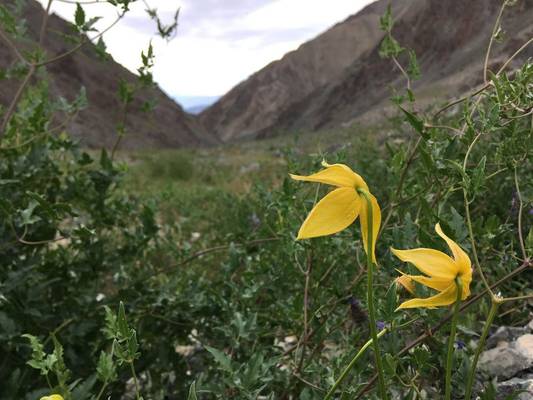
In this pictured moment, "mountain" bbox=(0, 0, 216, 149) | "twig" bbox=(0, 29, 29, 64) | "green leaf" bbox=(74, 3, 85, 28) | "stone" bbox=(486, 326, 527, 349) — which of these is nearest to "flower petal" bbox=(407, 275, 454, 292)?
"stone" bbox=(486, 326, 527, 349)

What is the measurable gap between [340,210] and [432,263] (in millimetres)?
141

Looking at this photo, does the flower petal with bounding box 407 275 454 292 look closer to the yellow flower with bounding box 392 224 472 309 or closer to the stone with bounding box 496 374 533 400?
the yellow flower with bounding box 392 224 472 309

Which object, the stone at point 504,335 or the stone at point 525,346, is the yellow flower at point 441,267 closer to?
the stone at point 525,346

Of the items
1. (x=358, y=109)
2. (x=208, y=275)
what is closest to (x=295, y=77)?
(x=358, y=109)

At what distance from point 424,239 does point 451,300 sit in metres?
0.32

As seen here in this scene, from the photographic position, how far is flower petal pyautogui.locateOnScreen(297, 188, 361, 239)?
0.77 m

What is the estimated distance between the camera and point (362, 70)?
170 ft

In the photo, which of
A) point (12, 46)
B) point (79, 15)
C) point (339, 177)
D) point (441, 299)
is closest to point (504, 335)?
point (441, 299)

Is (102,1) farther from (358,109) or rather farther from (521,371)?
(358,109)

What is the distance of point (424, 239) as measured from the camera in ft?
3.54

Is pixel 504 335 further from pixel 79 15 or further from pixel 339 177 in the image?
pixel 79 15

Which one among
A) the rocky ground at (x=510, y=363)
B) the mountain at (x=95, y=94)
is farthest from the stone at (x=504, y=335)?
the mountain at (x=95, y=94)

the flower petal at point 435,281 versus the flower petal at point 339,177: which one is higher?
the flower petal at point 339,177

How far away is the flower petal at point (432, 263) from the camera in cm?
74
